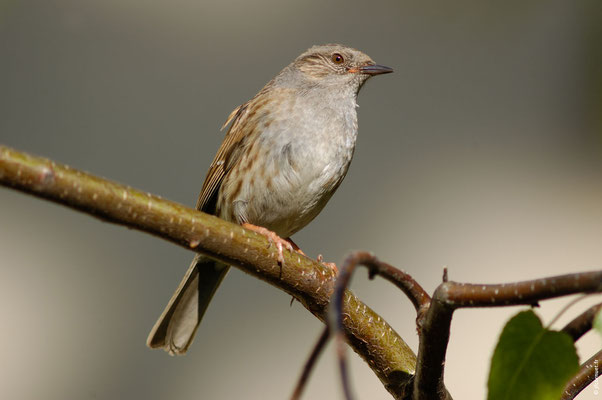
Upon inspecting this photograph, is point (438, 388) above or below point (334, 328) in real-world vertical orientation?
above

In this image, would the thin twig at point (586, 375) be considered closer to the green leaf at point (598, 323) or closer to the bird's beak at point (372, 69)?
the green leaf at point (598, 323)

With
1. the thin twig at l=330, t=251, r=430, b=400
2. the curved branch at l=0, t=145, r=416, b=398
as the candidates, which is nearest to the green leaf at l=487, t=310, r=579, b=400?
the thin twig at l=330, t=251, r=430, b=400

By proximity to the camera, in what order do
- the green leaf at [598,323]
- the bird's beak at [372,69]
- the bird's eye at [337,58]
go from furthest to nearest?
the bird's eye at [337,58] < the bird's beak at [372,69] < the green leaf at [598,323]

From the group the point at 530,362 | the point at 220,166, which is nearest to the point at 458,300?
the point at 530,362

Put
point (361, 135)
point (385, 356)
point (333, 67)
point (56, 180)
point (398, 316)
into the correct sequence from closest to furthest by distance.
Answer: point (56, 180) → point (385, 356) → point (333, 67) → point (398, 316) → point (361, 135)

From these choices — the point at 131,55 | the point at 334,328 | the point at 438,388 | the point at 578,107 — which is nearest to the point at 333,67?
the point at 131,55

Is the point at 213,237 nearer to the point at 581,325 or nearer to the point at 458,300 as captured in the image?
the point at 458,300

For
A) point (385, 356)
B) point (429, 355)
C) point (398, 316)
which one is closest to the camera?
point (429, 355)

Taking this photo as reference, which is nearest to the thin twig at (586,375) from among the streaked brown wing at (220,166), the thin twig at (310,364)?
the thin twig at (310,364)

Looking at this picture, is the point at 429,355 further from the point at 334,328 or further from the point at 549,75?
the point at 549,75
